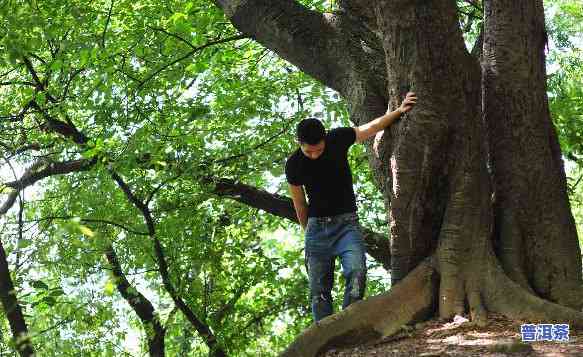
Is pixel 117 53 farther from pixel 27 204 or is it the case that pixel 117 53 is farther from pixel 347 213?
pixel 347 213

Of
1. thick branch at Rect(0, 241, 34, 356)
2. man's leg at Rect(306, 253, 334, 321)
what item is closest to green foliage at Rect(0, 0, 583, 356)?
thick branch at Rect(0, 241, 34, 356)

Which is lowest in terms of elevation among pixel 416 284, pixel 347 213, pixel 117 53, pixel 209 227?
pixel 416 284

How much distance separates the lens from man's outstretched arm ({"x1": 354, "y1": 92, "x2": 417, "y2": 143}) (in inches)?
202

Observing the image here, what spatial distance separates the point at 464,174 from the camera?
5219 mm

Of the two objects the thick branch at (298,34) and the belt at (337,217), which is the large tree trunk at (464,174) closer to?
the thick branch at (298,34)

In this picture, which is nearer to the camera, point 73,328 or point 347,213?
point 347,213

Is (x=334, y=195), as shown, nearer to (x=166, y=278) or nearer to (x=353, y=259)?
(x=353, y=259)

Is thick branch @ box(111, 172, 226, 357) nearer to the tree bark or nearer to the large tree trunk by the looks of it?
the large tree trunk

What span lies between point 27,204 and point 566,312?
8296mm

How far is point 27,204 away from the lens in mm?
10992

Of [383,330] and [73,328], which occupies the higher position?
[73,328]

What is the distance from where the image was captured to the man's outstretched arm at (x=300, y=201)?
5328 millimetres

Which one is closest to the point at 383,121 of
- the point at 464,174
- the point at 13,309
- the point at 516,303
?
the point at 464,174

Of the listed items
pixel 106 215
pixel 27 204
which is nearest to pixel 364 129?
pixel 106 215
